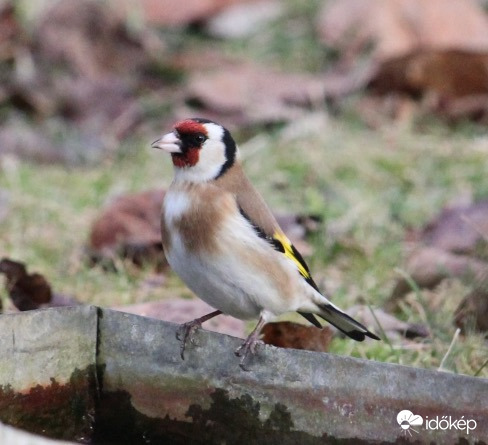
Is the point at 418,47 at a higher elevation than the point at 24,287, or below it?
higher

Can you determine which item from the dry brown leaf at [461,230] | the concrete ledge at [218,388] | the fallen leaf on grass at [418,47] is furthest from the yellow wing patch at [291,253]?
the fallen leaf on grass at [418,47]

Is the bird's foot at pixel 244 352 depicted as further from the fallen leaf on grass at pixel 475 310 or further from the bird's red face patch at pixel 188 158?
the fallen leaf on grass at pixel 475 310

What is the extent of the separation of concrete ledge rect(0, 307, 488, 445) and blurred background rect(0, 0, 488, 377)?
2.03ft

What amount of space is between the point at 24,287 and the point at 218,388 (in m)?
1.14

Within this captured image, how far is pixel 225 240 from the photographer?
3148 millimetres

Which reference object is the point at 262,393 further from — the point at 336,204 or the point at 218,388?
the point at 336,204

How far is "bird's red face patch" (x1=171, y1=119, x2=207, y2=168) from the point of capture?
3.37 metres

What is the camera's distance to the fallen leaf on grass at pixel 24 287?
365 cm

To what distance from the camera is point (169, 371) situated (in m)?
2.79

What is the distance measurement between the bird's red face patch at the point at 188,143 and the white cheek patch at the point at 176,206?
0.13m

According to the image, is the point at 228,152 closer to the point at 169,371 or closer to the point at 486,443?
the point at 169,371

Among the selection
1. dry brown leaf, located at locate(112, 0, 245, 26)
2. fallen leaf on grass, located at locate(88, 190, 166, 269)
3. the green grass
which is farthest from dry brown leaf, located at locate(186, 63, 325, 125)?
fallen leaf on grass, located at locate(88, 190, 166, 269)

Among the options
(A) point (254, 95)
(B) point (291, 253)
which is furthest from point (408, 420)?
(A) point (254, 95)

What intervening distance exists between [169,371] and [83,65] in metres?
4.66
